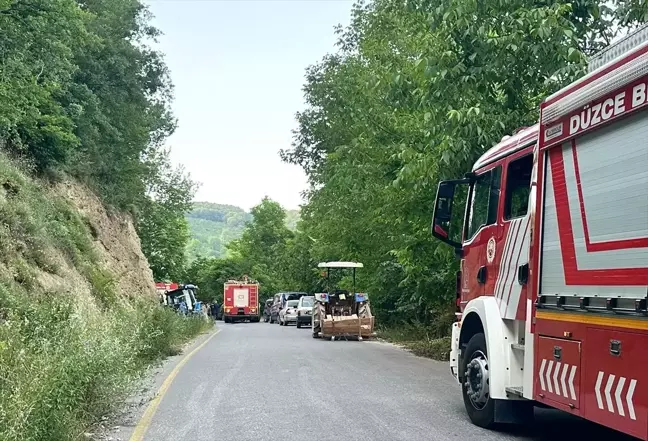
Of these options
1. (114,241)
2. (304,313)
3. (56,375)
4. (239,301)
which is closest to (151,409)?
(56,375)

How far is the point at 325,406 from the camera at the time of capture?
9.31 metres

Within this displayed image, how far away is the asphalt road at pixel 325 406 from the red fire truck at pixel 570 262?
0.72 m

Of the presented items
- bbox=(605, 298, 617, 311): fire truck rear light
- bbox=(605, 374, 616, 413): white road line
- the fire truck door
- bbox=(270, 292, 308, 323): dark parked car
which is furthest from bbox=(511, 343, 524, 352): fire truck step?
bbox=(270, 292, 308, 323): dark parked car

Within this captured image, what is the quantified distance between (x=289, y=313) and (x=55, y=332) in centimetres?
3098

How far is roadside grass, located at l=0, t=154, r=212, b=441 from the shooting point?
6297 millimetres

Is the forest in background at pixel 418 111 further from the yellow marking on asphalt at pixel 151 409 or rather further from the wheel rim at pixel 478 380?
the yellow marking on asphalt at pixel 151 409

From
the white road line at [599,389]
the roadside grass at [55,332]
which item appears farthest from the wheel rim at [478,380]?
the roadside grass at [55,332]

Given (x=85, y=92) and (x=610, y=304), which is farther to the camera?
(x=85, y=92)

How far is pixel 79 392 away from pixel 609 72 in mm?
5862

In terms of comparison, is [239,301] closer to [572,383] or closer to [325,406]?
[325,406]

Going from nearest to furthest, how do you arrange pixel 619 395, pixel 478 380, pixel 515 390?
1. pixel 619 395
2. pixel 515 390
3. pixel 478 380

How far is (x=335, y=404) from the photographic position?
946 cm

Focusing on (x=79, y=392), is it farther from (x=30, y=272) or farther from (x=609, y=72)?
(x=30, y=272)

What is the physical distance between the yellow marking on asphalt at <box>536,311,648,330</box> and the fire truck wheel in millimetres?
1526
